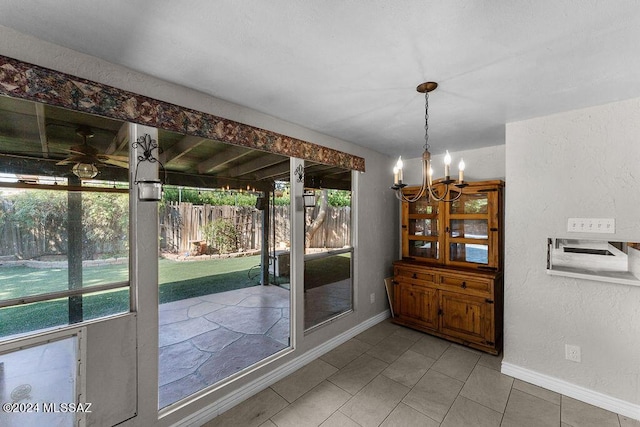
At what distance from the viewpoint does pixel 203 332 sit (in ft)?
7.50

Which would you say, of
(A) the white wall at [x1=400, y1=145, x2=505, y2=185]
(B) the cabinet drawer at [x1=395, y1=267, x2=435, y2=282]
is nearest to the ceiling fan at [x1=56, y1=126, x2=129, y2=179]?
(B) the cabinet drawer at [x1=395, y1=267, x2=435, y2=282]

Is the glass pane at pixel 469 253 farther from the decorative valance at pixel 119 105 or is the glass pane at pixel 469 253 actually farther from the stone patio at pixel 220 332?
the decorative valance at pixel 119 105

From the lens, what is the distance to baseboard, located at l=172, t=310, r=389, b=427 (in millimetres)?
1831

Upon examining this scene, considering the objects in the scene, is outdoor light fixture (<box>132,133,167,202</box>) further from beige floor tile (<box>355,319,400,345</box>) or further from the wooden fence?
beige floor tile (<box>355,319,400,345</box>)

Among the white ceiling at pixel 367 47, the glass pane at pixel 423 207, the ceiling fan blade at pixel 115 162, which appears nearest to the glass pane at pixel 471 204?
the glass pane at pixel 423 207

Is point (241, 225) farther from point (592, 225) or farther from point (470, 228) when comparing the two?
point (592, 225)

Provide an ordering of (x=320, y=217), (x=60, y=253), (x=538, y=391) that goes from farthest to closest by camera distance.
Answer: (x=320, y=217) < (x=538, y=391) < (x=60, y=253)

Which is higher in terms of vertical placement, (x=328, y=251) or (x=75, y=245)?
(x=75, y=245)

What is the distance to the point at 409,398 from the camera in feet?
6.90

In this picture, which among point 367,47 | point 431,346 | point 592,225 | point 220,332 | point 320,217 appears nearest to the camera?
point 367,47

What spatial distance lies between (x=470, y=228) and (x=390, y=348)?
169cm

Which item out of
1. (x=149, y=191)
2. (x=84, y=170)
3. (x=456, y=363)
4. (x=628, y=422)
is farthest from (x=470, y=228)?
(x=84, y=170)

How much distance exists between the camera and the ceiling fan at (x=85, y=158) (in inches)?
58.3

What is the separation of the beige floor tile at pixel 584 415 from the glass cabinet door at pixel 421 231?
1639 mm
